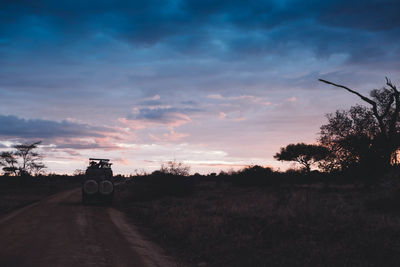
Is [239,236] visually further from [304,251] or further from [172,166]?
[172,166]

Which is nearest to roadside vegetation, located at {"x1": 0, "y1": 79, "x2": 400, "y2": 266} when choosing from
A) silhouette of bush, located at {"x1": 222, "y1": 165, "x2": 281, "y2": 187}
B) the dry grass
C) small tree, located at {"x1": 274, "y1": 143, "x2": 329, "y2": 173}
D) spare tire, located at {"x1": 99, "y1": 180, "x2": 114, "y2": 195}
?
the dry grass

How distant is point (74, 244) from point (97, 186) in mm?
12148

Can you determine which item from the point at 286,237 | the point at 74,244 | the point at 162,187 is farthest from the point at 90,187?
the point at 286,237

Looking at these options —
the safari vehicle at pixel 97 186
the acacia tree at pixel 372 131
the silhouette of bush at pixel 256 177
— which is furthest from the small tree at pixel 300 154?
the safari vehicle at pixel 97 186

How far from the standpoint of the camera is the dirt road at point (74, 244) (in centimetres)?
858

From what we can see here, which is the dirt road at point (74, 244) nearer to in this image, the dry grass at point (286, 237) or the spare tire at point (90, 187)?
the dry grass at point (286, 237)

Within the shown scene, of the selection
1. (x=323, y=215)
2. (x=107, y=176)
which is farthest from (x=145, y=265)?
(x=107, y=176)

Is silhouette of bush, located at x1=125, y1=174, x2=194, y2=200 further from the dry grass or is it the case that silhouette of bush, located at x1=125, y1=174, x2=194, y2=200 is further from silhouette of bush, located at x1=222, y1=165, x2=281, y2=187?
the dry grass

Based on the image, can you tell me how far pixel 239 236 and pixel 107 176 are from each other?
1403 centimetres

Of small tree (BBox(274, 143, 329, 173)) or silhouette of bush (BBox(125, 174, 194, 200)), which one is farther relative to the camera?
small tree (BBox(274, 143, 329, 173))

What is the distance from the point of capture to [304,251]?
9.30 metres

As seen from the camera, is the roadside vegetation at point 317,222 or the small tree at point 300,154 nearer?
the roadside vegetation at point 317,222

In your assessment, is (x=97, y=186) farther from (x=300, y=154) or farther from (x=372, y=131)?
(x=300, y=154)

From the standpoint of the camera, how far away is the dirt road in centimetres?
858
